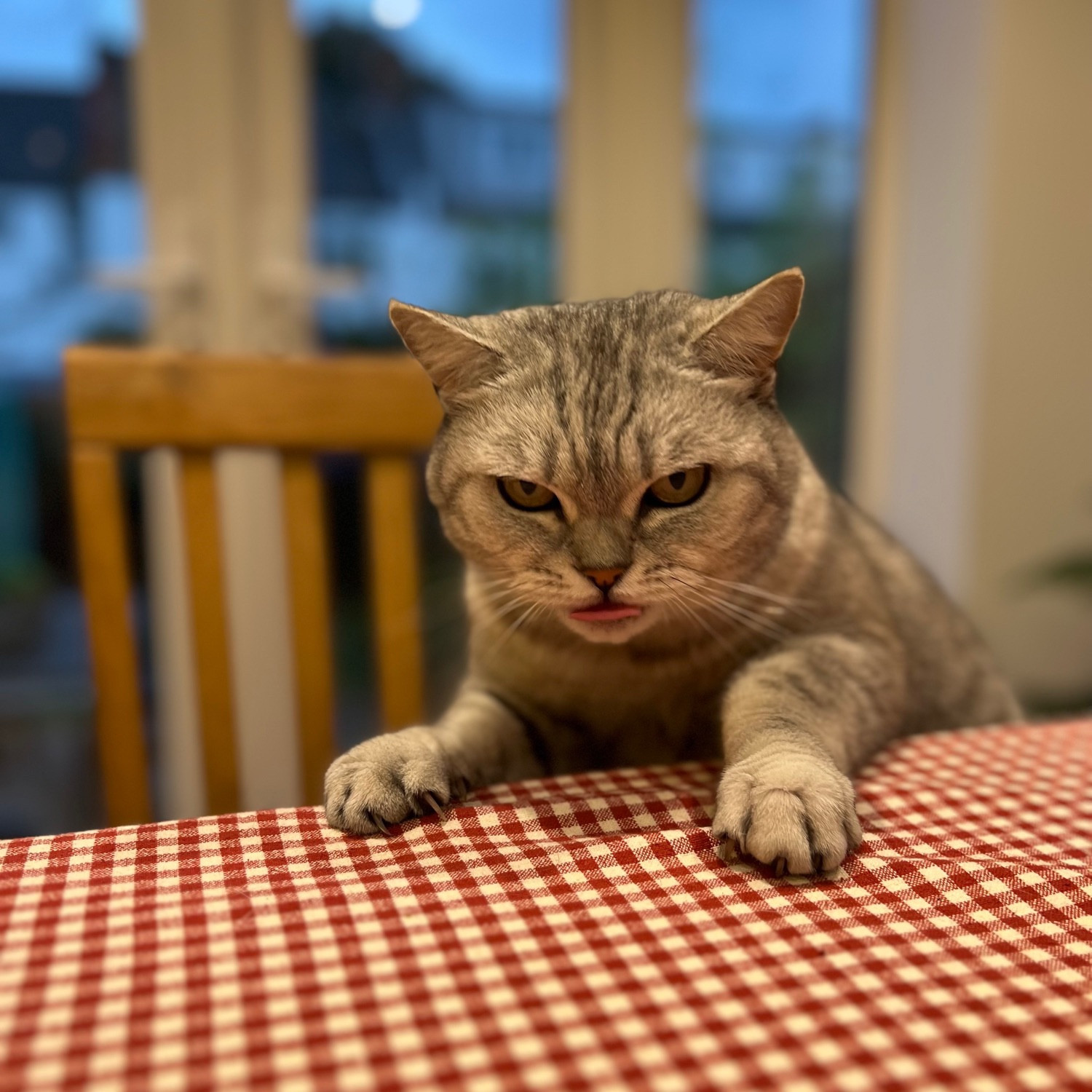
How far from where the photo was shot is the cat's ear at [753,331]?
0.82m

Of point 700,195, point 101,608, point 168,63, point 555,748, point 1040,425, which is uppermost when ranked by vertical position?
point 168,63

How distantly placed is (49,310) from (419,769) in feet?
4.80

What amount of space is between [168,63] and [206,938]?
1.70m

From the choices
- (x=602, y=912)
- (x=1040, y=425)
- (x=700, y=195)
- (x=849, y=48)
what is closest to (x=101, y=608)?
(x=602, y=912)

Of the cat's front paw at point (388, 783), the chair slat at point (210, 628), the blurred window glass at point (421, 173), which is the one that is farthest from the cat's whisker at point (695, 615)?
the blurred window glass at point (421, 173)

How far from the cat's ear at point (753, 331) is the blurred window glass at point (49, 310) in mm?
1362

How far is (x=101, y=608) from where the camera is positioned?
3.79 ft

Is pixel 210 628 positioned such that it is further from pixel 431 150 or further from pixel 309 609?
pixel 431 150

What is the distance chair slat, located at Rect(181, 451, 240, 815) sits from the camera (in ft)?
3.88

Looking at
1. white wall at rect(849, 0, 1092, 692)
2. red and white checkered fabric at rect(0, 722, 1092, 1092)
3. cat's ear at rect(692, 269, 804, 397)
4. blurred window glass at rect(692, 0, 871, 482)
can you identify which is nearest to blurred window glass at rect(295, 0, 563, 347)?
blurred window glass at rect(692, 0, 871, 482)

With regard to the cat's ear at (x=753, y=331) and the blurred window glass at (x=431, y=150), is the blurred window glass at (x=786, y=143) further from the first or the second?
the cat's ear at (x=753, y=331)

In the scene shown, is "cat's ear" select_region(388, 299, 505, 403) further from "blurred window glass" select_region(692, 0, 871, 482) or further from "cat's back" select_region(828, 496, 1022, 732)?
"blurred window glass" select_region(692, 0, 871, 482)

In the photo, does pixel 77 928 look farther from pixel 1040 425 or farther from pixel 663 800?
pixel 1040 425

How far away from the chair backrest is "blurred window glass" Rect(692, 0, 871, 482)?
1.10 m
